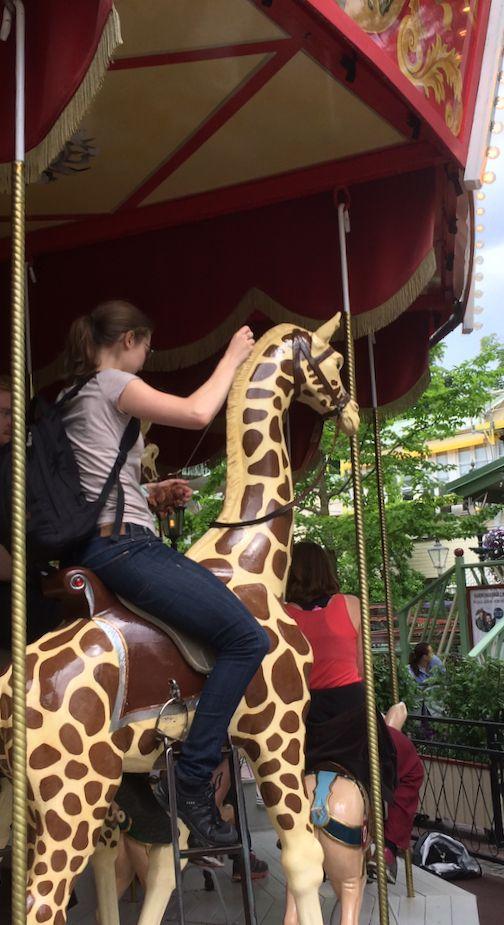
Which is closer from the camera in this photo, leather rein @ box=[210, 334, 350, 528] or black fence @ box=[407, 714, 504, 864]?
leather rein @ box=[210, 334, 350, 528]

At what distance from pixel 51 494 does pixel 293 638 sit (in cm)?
106

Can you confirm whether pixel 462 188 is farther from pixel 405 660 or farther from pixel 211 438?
pixel 405 660

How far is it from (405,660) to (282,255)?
838cm

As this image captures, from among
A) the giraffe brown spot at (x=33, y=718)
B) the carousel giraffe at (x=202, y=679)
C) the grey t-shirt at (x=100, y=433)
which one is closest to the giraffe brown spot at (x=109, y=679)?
the carousel giraffe at (x=202, y=679)

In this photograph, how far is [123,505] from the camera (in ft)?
10.1

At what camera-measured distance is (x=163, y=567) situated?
302cm

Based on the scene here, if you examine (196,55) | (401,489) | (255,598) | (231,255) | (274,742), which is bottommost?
(274,742)

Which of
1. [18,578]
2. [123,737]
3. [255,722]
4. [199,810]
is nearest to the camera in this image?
[18,578]

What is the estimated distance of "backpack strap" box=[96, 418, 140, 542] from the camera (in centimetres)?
306

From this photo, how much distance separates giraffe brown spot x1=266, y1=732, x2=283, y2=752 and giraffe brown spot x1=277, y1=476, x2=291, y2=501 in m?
0.90

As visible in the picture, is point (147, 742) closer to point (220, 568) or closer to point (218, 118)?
point (220, 568)

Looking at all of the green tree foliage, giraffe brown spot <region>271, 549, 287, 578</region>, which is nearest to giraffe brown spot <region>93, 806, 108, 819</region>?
giraffe brown spot <region>271, 549, 287, 578</region>

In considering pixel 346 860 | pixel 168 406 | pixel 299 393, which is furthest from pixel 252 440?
pixel 346 860

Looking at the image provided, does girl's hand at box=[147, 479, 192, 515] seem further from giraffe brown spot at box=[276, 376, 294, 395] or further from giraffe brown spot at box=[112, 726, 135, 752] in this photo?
giraffe brown spot at box=[112, 726, 135, 752]
